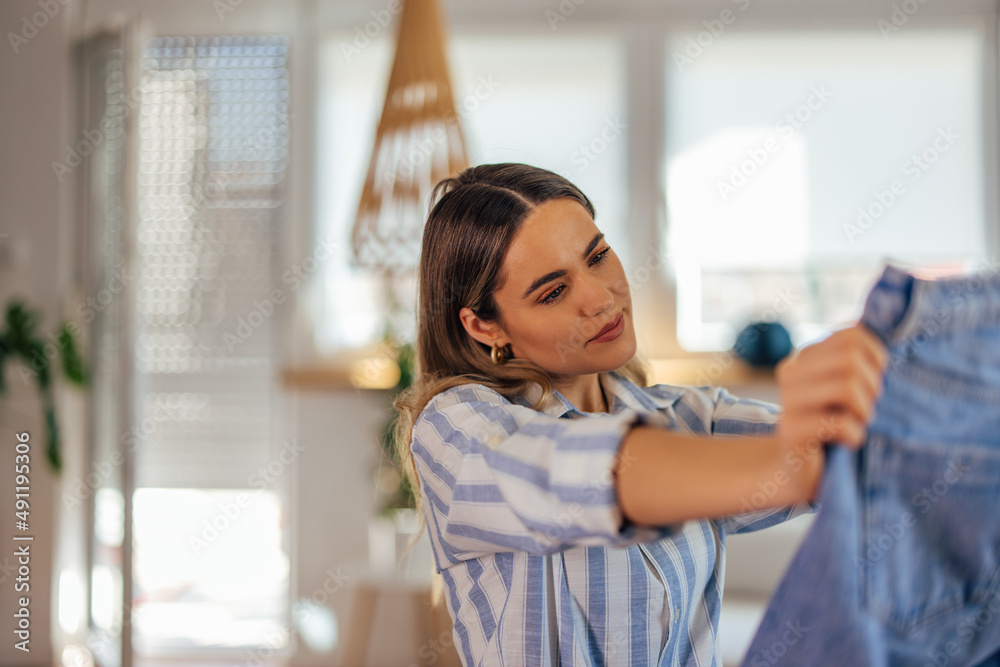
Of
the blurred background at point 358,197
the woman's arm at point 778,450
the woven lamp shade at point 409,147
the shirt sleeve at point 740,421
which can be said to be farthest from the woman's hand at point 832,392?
the blurred background at point 358,197

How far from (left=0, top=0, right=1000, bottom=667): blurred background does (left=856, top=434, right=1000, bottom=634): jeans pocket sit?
220 centimetres

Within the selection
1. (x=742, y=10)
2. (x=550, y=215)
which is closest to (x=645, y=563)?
(x=550, y=215)

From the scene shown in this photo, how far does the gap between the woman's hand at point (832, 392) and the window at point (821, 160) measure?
2539 millimetres

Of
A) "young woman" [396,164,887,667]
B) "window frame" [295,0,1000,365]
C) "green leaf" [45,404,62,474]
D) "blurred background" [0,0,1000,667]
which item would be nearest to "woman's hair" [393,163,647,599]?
"young woman" [396,164,887,667]

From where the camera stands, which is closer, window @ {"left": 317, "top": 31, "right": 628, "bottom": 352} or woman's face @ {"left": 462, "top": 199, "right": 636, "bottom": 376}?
woman's face @ {"left": 462, "top": 199, "right": 636, "bottom": 376}

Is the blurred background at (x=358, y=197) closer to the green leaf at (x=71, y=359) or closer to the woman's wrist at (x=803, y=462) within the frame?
the green leaf at (x=71, y=359)

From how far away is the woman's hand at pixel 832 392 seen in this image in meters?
0.52

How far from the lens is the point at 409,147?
6.61ft

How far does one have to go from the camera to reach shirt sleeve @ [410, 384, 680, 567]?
62cm

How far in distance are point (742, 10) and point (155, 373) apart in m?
2.70

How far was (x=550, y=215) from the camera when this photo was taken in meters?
1.03

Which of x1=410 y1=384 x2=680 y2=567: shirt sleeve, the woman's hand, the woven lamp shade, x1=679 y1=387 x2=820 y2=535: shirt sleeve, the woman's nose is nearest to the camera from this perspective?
the woman's hand

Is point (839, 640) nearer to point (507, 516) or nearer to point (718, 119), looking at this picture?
point (507, 516)

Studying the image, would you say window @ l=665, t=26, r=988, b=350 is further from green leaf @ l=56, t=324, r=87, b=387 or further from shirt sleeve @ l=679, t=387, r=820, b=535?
green leaf @ l=56, t=324, r=87, b=387
